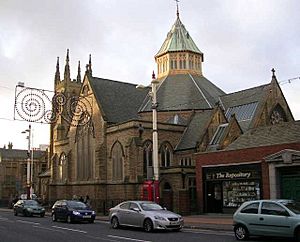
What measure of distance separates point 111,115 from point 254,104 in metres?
14.3

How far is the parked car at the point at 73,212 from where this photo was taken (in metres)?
26.7

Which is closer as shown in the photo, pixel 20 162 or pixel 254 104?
pixel 254 104

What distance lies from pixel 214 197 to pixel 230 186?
1.92m

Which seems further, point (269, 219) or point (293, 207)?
point (293, 207)

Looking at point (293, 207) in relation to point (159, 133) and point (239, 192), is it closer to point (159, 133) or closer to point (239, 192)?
point (239, 192)

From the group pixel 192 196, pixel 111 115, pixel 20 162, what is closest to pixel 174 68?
pixel 111 115

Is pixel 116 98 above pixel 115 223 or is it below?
above

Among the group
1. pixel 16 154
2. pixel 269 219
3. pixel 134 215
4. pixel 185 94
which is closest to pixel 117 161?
pixel 185 94

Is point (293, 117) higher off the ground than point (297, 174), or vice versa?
point (293, 117)

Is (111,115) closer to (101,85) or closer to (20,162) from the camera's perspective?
(101,85)

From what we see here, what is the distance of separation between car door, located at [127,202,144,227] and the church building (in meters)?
10.3

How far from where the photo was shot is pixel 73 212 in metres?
26.7

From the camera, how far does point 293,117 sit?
43.9 m

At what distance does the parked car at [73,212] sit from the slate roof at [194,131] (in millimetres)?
15642
